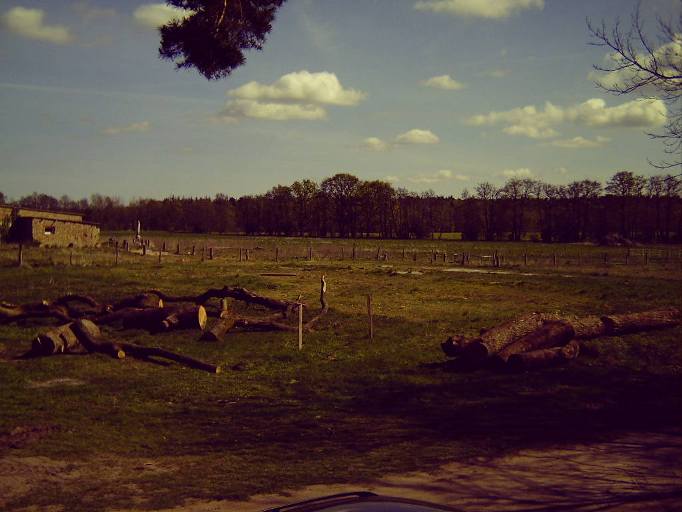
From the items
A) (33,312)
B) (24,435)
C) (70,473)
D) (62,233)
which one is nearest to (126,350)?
(33,312)

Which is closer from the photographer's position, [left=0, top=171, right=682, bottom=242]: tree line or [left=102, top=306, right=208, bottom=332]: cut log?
[left=102, top=306, right=208, bottom=332]: cut log

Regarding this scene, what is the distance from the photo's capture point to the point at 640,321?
18.2m

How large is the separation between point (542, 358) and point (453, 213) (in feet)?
401

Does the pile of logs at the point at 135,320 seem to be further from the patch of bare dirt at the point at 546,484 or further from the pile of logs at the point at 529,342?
the patch of bare dirt at the point at 546,484

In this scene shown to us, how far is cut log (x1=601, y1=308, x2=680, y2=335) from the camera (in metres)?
17.5

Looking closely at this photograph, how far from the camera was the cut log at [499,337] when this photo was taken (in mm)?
14602

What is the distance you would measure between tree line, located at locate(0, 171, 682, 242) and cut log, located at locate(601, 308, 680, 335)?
289 feet

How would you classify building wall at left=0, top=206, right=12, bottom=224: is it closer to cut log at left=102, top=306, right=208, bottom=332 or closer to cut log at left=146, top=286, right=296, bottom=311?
cut log at left=146, top=286, right=296, bottom=311

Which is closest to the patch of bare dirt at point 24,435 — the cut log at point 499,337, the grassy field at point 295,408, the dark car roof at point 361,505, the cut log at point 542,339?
the grassy field at point 295,408

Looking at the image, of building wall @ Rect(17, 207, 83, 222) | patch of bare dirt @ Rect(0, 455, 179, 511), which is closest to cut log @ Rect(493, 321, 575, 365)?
patch of bare dirt @ Rect(0, 455, 179, 511)

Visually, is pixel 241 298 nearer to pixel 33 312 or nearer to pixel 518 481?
pixel 33 312

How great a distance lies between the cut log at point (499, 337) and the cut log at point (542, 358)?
57 cm

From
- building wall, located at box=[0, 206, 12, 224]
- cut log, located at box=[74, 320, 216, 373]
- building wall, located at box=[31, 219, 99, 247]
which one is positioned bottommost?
cut log, located at box=[74, 320, 216, 373]

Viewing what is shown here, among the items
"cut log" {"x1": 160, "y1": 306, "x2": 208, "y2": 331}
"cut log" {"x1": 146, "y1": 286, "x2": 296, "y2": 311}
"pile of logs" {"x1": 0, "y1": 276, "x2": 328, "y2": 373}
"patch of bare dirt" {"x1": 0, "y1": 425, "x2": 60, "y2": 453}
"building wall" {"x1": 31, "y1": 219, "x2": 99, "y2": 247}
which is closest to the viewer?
"patch of bare dirt" {"x1": 0, "y1": 425, "x2": 60, "y2": 453}
